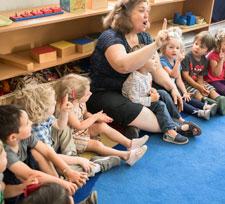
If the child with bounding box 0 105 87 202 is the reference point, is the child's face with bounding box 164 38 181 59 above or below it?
above

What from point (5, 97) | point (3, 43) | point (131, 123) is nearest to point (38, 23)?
point (3, 43)

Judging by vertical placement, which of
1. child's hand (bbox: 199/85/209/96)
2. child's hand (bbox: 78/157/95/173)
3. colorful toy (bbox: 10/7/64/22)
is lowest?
child's hand (bbox: 78/157/95/173)

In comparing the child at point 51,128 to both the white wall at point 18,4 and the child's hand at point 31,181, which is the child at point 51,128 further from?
the white wall at point 18,4

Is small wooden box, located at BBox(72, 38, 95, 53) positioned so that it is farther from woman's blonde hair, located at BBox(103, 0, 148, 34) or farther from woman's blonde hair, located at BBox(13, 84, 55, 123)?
woman's blonde hair, located at BBox(13, 84, 55, 123)

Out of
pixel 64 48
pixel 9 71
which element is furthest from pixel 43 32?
pixel 9 71

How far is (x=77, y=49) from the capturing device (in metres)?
2.41

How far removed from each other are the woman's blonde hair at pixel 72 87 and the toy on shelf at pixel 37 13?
17.5 inches

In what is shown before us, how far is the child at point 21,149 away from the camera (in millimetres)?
1427

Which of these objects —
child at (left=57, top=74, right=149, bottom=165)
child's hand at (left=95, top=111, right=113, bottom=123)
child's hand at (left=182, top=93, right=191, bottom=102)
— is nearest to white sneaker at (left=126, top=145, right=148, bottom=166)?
child at (left=57, top=74, right=149, bottom=165)

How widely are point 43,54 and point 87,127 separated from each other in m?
0.57

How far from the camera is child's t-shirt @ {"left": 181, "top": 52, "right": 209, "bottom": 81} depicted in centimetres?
271

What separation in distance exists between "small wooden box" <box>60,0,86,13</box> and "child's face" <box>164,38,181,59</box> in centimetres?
63

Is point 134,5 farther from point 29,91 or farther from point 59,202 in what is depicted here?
point 59,202

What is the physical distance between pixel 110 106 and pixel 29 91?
597 mm
